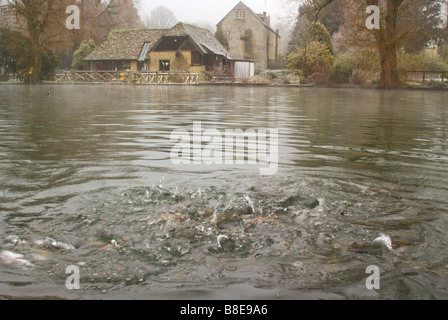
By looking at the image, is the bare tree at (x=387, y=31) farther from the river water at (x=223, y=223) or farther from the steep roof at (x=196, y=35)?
the steep roof at (x=196, y=35)

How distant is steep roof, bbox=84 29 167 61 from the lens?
54.0 m

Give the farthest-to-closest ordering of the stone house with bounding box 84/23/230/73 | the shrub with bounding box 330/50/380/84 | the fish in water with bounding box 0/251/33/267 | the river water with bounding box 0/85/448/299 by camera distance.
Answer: the stone house with bounding box 84/23/230/73
the shrub with bounding box 330/50/380/84
the fish in water with bounding box 0/251/33/267
the river water with bounding box 0/85/448/299

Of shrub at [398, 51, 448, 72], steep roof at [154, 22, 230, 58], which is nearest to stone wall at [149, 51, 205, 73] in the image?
steep roof at [154, 22, 230, 58]

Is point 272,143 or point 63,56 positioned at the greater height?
point 63,56

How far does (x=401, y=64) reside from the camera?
103 ft

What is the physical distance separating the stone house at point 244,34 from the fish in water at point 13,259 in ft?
224

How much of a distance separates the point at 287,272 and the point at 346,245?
2.13 ft

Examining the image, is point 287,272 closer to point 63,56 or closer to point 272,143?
point 272,143

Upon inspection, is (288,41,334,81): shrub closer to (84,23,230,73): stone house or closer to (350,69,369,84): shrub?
(350,69,369,84): shrub

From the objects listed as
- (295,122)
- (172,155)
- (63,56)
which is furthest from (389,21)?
(63,56)

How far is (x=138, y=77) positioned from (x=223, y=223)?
4555cm

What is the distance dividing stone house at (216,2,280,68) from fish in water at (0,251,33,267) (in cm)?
6839

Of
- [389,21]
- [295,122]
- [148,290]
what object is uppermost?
[389,21]

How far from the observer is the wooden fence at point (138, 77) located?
147 feet
